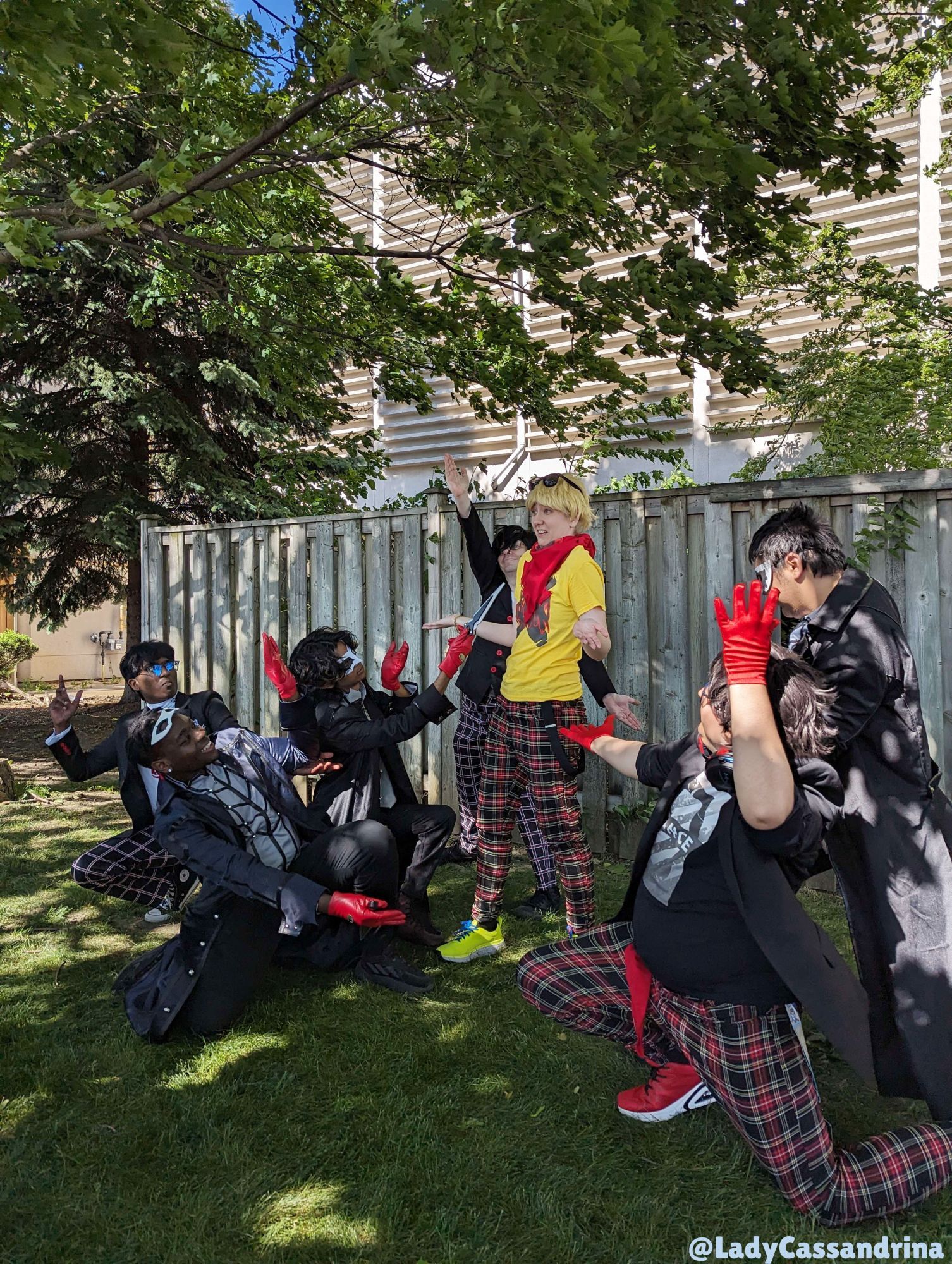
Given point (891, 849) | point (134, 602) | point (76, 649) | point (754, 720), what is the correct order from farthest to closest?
point (76, 649), point (134, 602), point (891, 849), point (754, 720)

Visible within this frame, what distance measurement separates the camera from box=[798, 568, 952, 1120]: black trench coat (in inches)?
98.7

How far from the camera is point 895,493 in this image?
4.41 meters

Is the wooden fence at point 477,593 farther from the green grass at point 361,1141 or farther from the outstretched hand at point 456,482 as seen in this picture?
the green grass at point 361,1141

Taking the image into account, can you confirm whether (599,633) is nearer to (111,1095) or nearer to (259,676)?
(111,1095)

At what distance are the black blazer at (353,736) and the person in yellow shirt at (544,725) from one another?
1.19ft

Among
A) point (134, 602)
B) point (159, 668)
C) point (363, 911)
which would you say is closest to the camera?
point (363, 911)

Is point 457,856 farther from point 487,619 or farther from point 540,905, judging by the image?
point 487,619

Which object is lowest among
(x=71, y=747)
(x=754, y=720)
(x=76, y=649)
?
(x=71, y=747)

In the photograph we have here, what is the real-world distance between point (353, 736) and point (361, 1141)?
1.65 metres

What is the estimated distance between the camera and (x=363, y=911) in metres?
3.00

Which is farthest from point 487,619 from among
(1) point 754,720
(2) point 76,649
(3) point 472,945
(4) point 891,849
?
(2) point 76,649

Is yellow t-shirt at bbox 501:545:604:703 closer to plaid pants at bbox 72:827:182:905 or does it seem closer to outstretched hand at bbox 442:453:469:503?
outstretched hand at bbox 442:453:469:503

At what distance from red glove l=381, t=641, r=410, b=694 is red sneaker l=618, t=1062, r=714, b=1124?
6.51 ft

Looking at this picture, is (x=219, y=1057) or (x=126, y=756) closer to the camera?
(x=219, y=1057)
